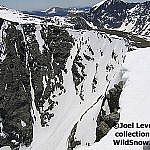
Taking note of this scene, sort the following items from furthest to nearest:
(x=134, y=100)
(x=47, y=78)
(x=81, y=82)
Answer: (x=81, y=82) < (x=47, y=78) < (x=134, y=100)

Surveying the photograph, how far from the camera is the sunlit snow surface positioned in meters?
23.0

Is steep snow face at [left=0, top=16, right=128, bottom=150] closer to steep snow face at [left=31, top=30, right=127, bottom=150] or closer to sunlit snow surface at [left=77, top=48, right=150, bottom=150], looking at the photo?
steep snow face at [left=31, top=30, right=127, bottom=150]

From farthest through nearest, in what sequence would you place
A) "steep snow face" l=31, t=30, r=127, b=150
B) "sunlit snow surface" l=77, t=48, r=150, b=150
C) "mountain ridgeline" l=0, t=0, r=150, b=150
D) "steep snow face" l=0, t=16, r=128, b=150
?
"steep snow face" l=0, t=16, r=128, b=150 → "mountain ridgeline" l=0, t=0, r=150, b=150 → "steep snow face" l=31, t=30, r=127, b=150 → "sunlit snow surface" l=77, t=48, r=150, b=150

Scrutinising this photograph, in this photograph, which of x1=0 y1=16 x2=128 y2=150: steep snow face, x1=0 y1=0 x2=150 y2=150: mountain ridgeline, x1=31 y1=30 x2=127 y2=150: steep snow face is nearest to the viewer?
x1=31 y1=30 x2=127 y2=150: steep snow face

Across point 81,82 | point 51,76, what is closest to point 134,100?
point 51,76

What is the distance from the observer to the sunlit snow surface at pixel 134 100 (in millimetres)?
22969

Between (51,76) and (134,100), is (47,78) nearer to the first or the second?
(51,76)

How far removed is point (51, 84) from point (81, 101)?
17.6 metres

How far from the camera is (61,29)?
186m

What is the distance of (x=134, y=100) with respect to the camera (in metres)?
26.3

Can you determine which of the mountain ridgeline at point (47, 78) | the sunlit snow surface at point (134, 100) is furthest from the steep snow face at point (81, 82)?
the sunlit snow surface at point (134, 100)

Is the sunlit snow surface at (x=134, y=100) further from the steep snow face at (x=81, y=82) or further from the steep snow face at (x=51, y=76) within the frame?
the steep snow face at (x=51, y=76)

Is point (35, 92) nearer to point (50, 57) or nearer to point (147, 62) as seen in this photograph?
point (50, 57)

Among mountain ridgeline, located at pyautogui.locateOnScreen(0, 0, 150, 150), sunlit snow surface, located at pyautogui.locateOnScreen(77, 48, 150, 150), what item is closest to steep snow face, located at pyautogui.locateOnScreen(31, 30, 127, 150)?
mountain ridgeline, located at pyautogui.locateOnScreen(0, 0, 150, 150)
